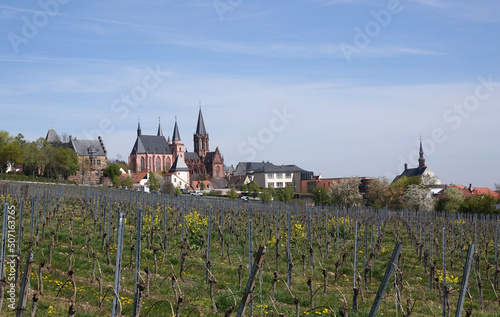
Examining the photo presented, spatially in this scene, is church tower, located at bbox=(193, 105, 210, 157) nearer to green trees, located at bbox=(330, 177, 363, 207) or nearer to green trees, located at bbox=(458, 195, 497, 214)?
green trees, located at bbox=(330, 177, 363, 207)

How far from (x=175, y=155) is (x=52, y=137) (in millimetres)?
43219

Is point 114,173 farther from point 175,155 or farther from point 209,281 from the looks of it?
point 209,281

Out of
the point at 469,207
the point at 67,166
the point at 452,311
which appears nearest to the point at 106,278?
the point at 452,311

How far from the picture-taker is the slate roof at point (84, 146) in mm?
129625

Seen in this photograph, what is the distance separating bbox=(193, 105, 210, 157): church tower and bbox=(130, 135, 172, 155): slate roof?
1172 centimetres

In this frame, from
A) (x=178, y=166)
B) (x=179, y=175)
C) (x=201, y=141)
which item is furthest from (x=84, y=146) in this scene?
(x=201, y=141)

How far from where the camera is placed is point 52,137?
455 ft

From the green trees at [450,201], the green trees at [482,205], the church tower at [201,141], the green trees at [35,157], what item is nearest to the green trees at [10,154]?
the green trees at [35,157]

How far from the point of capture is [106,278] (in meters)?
13.1

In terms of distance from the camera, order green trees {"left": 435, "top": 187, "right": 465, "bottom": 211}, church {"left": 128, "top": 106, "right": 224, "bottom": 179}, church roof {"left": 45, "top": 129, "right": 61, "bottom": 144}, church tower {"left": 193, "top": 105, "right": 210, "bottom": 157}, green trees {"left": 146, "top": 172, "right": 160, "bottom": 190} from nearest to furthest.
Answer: green trees {"left": 435, "top": 187, "right": 465, "bottom": 211} < green trees {"left": 146, "top": 172, "right": 160, "bottom": 190} < church roof {"left": 45, "top": 129, "right": 61, "bottom": 144} < church {"left": 128, "top": 106, "right": 224, "bottom": 179} < church tower {"left": 193, "top": 105, "right": 210, "bottom": 157}

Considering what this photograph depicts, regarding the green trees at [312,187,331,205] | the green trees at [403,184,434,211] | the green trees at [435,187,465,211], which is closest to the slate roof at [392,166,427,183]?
the green trees at [312,187,331,205]

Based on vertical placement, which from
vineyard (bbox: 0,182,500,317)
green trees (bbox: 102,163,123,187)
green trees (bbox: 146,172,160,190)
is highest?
green trees (bbox: 102,163,123,187)

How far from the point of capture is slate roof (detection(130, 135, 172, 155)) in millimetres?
162500

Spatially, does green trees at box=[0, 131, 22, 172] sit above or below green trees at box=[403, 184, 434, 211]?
above
